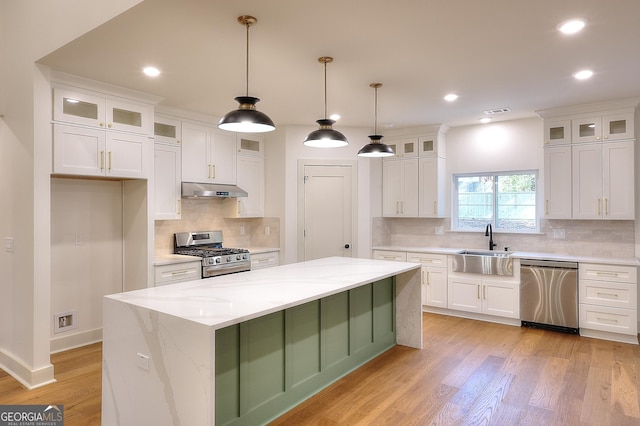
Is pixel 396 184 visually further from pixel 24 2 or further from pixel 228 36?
pixel 24 2

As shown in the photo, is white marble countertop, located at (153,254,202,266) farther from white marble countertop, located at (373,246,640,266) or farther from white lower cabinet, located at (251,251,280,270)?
white marble countertop, located at (373,246,640,266)

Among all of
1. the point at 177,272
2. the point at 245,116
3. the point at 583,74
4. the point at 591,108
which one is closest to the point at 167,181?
the point at 177,272

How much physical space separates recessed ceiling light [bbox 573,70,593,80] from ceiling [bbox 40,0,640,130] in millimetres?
61

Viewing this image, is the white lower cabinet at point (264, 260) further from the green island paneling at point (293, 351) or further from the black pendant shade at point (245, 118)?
the black pendant shade at point (245, 118)

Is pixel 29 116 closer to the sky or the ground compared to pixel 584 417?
closer to the sky

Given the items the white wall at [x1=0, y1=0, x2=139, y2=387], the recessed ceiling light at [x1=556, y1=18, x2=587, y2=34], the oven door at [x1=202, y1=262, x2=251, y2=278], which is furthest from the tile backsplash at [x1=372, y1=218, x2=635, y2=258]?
the white wall at [x1=0, y1=0, x2=139, y2=387]

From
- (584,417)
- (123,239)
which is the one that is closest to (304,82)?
(123,239)

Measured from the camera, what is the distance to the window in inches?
211

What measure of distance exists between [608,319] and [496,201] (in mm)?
1951

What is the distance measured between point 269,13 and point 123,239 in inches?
125

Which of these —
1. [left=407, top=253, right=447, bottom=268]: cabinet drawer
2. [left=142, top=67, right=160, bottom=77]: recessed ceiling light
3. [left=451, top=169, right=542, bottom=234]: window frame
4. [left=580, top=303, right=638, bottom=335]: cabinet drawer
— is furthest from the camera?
[left=407, top=253, right=447, bottom=268]: cabinet drawer

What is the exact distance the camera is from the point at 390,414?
2.75m

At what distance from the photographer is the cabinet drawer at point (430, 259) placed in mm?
5380

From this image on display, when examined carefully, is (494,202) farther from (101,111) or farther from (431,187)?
(101,111)
